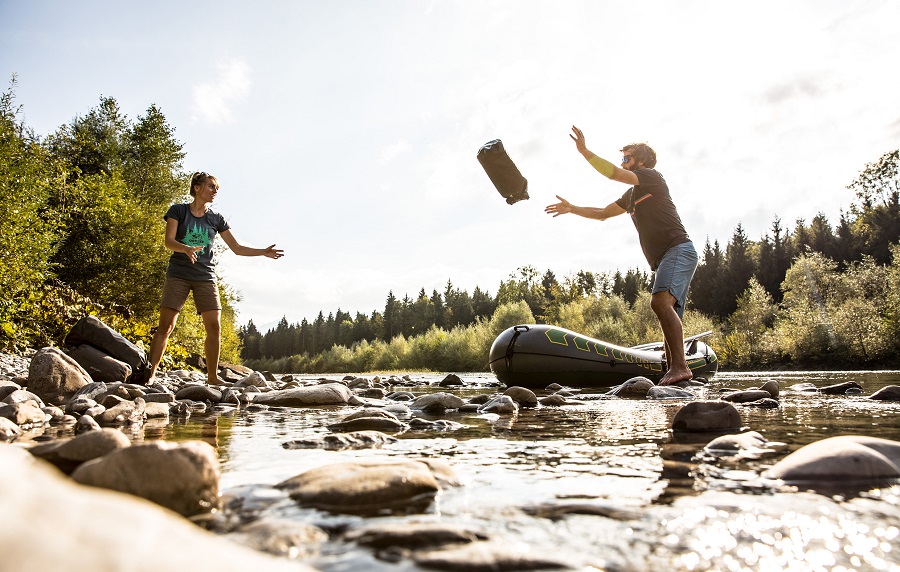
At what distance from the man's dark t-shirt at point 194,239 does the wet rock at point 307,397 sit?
1.89 metres

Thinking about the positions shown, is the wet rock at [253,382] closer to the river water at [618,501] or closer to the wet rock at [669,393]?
the river water at [618,501]

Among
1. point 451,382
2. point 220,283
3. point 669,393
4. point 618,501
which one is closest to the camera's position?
point 618,501

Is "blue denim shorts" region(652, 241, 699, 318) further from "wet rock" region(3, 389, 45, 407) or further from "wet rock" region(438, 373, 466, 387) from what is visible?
"wet rock" region(438, 373, 466, 387)

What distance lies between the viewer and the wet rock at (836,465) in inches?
79.0

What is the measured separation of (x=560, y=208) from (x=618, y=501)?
20.3 feet

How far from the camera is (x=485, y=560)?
1195 millimetres

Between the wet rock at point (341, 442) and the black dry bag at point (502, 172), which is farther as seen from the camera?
the black dry bag at point (502, 172)

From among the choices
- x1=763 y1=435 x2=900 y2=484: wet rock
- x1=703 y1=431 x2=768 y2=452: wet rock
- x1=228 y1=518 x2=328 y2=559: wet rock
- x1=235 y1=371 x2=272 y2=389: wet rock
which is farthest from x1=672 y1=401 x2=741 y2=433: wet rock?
x1=235 y1=371 x2=272 y2=389: wet rock

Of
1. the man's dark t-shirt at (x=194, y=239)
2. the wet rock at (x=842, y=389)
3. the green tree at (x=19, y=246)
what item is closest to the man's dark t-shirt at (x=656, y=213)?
the wet rock at (x=842, y=389)

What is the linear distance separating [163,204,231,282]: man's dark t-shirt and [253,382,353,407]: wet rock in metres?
1.89

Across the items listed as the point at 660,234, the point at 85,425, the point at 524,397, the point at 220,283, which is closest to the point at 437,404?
the point at 524,397

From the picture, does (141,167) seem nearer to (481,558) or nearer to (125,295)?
(125,295)

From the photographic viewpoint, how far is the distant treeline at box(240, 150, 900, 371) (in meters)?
29.4

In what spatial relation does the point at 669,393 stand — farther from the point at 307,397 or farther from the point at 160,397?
the point at 160,397
